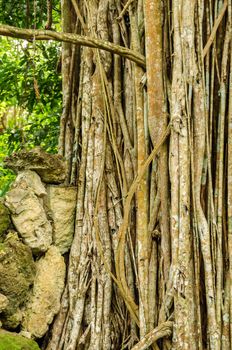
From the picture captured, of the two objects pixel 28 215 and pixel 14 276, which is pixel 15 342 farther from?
pixel 28 215

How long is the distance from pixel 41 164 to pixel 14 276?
75 centimetres

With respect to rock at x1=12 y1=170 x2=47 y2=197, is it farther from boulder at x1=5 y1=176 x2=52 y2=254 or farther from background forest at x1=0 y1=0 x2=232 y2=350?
background forest at x1=0 y1=0 x2=232 y2=350

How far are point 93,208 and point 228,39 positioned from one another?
134 centimetres

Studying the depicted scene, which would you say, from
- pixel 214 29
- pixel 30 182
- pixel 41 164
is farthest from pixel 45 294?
pixel 214 29

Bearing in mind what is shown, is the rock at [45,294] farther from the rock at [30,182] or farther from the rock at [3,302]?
the rock at [30,182]

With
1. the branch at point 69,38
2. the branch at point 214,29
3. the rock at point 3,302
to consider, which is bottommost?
the rock at point 3,302

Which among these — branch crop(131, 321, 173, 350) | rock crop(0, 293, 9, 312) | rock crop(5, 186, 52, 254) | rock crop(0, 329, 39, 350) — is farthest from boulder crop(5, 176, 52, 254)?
branch crop(131, 321, 173, 350)

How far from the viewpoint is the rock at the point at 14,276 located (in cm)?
321

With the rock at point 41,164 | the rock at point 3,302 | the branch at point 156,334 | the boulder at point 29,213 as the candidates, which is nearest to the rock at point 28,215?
the boulder at point 29,213

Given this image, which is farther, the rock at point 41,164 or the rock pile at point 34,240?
the rock at point 41,164

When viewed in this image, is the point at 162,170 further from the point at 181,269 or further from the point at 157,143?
the point at 181,269

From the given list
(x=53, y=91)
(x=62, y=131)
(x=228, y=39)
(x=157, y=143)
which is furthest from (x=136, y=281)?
(x=53, y=91)

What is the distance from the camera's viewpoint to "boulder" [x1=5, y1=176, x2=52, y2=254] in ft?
11.2

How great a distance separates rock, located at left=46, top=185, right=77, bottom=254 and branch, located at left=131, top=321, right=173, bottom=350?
0.91 meters
